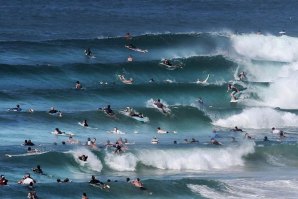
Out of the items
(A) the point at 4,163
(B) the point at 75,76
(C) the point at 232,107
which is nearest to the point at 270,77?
(C) the point at 232,107

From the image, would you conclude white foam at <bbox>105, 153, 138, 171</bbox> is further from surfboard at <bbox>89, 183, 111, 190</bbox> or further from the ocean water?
surfboard at <bbox>89, 183, 111, 190</bbox>

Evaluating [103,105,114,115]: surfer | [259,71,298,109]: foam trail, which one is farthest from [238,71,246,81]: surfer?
[103,105,114,115]: surfer

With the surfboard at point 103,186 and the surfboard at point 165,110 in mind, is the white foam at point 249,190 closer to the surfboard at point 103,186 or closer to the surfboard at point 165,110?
the surfboard at point 103,186

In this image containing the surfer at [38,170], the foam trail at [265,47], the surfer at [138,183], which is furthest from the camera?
the foam trail at [265,47]

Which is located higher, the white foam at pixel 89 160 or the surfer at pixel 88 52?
the surfer at pixel 88 52

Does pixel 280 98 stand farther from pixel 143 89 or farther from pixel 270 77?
pixel 143 89

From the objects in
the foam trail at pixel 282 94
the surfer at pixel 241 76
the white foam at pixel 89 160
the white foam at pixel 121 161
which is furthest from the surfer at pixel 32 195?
the surfer at pixel 241 76

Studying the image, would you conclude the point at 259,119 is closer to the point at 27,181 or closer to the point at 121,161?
the point at 121,161
